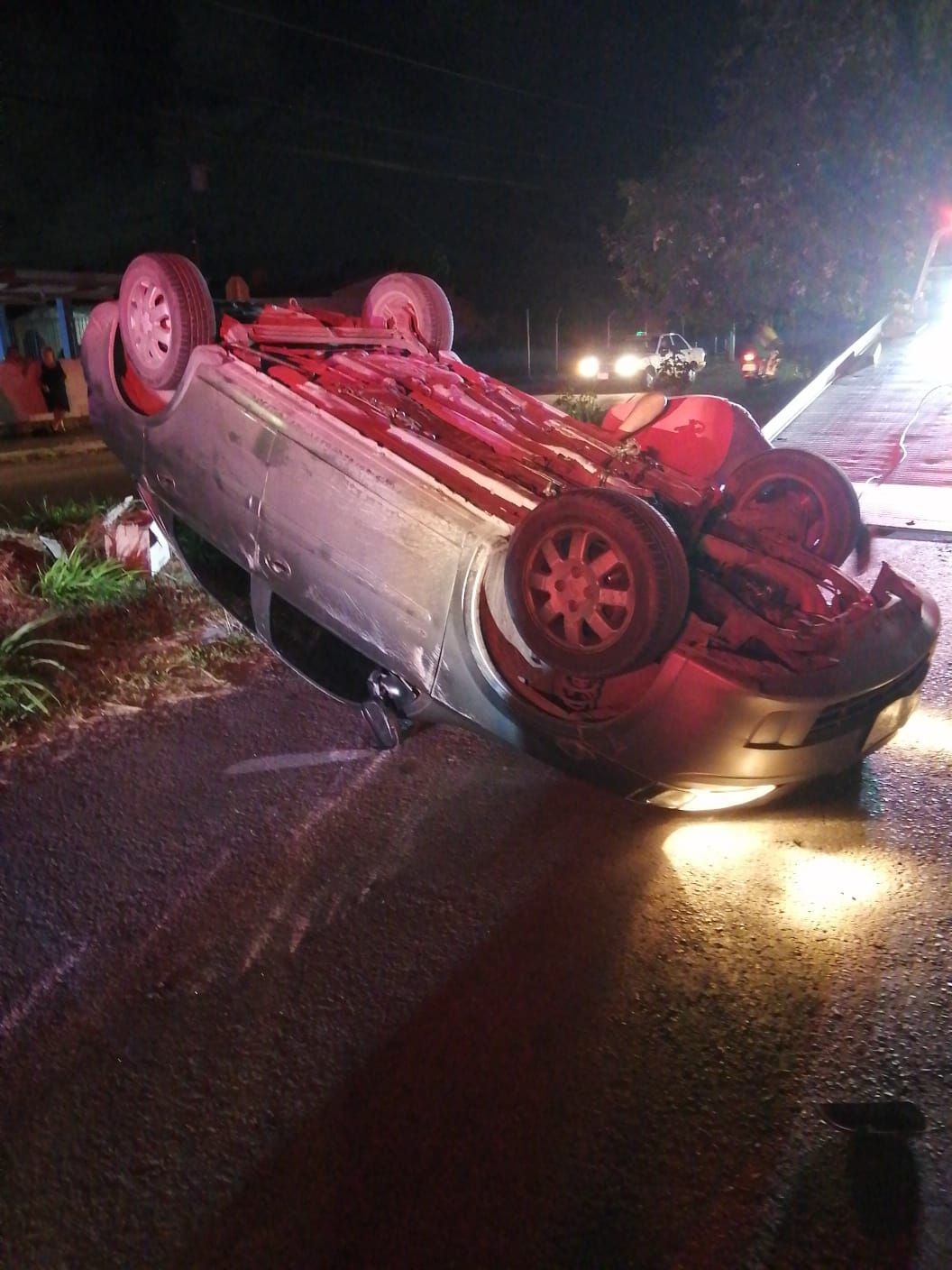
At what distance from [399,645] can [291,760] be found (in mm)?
973

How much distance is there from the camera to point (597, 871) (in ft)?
10.8

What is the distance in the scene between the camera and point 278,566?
3826mm

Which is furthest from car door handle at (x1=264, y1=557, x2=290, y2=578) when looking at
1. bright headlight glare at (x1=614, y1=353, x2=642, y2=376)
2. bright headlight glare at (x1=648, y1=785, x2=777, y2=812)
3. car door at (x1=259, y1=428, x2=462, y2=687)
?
bright headlight glare at (x1=614, y1=353, x2=642, y2=376)

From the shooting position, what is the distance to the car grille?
120 inches

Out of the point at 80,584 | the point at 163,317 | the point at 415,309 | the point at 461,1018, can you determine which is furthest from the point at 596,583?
the point at 80,584

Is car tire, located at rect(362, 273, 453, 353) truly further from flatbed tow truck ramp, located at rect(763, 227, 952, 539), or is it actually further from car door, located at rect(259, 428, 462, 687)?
flatbed tow truck ramp, located at rect(763, 227, 952, 539)

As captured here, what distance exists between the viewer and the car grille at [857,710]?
3053mm

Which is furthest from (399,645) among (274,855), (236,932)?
(236,932)

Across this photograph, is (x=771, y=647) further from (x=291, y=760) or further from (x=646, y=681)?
(x=291, y=760)

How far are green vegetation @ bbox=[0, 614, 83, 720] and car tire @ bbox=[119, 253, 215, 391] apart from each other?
1.56 meters

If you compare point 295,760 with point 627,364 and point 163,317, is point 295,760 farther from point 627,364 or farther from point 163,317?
point 627,364

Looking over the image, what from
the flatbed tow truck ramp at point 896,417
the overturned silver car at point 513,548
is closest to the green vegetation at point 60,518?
the overturned silver car at point 513,548

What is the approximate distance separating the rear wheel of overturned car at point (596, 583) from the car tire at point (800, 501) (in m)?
1.27

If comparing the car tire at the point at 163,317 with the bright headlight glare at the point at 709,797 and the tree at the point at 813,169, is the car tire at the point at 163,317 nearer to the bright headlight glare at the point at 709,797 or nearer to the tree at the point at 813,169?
the bright headlight glare at the point at 709,797
